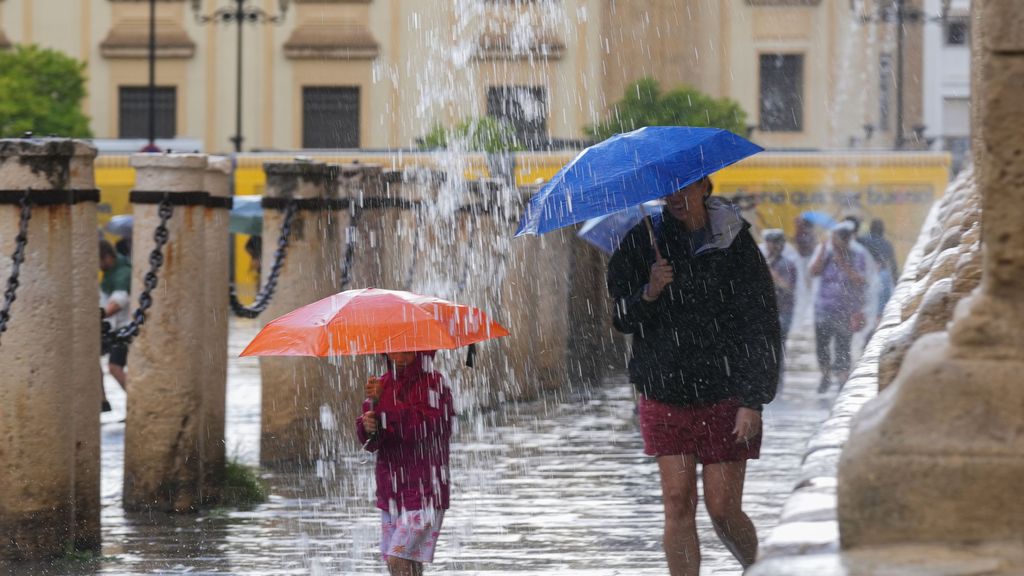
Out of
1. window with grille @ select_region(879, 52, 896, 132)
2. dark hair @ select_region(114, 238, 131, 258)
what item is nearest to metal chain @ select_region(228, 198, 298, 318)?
dark hair @ select_region(114, 238, 131, 258)

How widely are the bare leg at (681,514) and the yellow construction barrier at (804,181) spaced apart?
25.6m

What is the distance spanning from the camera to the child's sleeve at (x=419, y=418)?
594 centimetres

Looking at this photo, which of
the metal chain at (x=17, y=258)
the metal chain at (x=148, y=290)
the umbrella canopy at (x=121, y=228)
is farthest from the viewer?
the umbrella canopy at (x=121, y=228)

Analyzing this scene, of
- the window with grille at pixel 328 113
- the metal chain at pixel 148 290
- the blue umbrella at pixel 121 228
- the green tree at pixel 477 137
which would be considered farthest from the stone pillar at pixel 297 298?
the window with grille at pixel 328 113

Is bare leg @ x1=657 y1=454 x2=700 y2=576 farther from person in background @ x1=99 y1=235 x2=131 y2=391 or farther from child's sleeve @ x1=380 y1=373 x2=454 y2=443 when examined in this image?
person in background @ x1=99 y1=235 x2=131 y2=391

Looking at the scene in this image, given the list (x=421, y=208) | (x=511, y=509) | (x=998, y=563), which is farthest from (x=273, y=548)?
(x=421, y=208)

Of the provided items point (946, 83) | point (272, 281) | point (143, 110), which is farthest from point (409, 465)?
point (946, 83)

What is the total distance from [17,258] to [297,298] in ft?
11.2

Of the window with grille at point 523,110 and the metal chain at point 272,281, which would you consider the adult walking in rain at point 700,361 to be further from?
the window with grille at point 523,110

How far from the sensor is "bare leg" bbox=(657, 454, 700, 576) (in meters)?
5.73

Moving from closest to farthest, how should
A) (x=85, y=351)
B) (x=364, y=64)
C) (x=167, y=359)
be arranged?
(x=85, y=351) < (x=167, y=359) < (x=364, y=64)

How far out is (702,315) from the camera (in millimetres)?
5855

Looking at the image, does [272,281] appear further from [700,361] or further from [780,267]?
[780,267]

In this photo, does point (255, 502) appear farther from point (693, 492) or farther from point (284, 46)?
point (284, 46)
